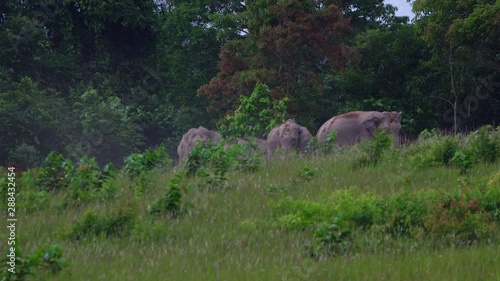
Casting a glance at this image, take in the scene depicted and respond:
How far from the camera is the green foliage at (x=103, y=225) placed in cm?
794

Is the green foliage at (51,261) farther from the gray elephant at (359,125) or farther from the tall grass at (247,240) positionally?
the gray elephant at (359,125)

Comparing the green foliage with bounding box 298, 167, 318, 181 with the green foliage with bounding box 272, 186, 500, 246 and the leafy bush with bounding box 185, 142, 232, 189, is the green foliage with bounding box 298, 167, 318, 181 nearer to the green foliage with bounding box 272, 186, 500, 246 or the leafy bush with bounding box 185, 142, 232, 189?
the leafy bush with bounding box 185, 142, 232, 189

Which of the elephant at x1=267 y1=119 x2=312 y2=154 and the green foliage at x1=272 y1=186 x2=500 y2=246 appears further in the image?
the elephant at x1=267 y1=119 x2=312 y2=154

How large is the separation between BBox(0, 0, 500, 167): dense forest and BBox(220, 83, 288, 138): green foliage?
997 millimetres

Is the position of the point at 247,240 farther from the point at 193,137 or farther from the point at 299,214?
the point at 193,137

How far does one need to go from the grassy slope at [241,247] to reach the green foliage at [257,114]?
612 inches

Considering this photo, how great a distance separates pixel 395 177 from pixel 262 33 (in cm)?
1838

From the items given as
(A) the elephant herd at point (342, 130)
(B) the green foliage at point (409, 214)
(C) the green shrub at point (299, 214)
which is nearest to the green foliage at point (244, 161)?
(C) the green shrub at point (299, 214)

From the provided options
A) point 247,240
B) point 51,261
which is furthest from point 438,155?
point 51,261

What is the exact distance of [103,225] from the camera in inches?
318

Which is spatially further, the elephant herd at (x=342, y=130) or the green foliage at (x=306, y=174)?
the elephant herd at (x=342, y=130)

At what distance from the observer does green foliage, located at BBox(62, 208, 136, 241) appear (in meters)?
7.94

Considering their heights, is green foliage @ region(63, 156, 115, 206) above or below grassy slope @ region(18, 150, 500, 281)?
above

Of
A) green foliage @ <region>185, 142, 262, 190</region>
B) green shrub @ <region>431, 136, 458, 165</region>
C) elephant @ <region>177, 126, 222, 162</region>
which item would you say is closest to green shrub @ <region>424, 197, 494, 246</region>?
green foliage @ <region>185, 142, 262, 190</region>
